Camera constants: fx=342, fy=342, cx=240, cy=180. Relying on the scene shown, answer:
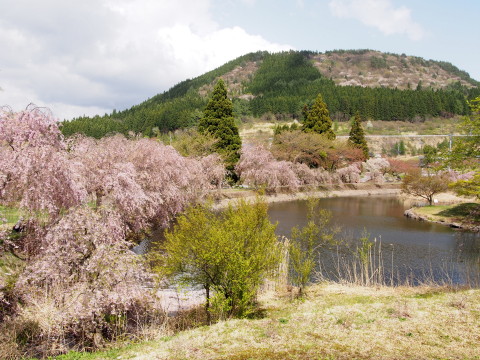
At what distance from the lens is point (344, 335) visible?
8.73m

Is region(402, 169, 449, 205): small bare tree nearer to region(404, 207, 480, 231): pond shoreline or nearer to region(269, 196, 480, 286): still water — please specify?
region(269, 196, 480, 286): still water

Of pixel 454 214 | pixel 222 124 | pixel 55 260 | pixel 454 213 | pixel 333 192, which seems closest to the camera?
pixel 55 260

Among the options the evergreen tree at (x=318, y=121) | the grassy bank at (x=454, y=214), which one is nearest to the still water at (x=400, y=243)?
the grassy bank at (x=454, y=214)

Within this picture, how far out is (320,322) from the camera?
975cm

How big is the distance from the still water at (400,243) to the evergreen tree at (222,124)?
29.6 feet

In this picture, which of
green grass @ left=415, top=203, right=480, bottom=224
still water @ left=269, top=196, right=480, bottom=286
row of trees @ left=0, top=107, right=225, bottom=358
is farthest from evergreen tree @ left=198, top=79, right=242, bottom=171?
row of trees @ left=0, top=107, right=225, bottom=358

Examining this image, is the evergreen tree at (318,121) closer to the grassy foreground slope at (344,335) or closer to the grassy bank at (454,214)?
the grassy bank at (454,214)

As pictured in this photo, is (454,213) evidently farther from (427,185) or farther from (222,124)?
(222,124)

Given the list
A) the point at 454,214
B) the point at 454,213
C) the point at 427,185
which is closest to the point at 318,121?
the point at 427,185

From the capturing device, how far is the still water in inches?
686

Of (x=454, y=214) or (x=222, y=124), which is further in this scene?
(x=222, y=124)

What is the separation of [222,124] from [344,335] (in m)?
36.9

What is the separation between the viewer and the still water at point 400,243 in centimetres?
1742

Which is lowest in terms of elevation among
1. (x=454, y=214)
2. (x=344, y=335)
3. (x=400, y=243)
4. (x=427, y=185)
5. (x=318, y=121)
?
(x=400, y=243)
